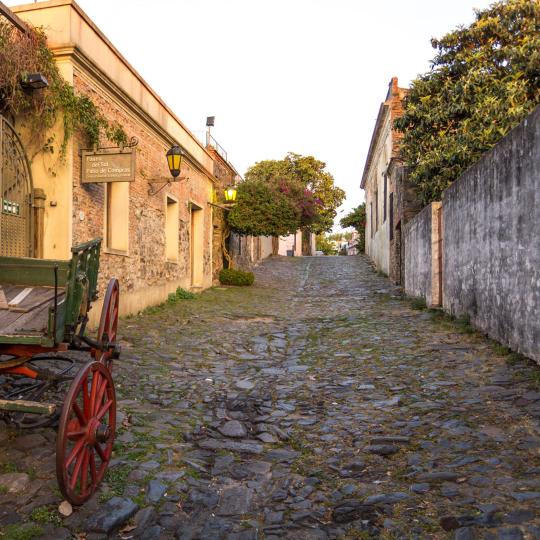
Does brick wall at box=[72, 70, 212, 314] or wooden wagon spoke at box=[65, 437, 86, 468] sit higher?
brick wall at box=[72, 70, 212, 314]

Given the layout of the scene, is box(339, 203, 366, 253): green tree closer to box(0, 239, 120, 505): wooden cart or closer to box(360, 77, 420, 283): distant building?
box(360, 77, 420, 283): distant building

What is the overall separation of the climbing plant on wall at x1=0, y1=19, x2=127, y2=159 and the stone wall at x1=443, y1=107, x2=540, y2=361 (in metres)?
6.11

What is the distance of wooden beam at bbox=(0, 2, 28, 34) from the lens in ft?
21.8

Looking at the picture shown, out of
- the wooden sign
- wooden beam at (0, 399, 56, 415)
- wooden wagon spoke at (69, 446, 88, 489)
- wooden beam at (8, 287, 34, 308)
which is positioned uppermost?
the wooden sign

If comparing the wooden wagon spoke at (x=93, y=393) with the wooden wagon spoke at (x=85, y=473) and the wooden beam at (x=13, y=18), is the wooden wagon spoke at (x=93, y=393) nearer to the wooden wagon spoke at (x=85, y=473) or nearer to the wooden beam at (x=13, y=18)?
the wooden wagon spoke at (x=85, y=473)

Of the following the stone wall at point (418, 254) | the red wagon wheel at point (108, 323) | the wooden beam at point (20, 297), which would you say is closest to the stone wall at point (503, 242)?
the stone wall at point (418, 254)

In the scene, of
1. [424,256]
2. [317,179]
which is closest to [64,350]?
[424,256]

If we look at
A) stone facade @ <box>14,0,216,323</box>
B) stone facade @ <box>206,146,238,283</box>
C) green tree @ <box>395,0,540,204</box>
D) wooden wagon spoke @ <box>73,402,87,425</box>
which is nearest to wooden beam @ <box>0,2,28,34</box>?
stone facade @ <box>14,0,216,323</box>

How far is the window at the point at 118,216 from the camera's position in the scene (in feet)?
30.6

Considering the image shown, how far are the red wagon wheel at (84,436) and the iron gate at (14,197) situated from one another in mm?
4164

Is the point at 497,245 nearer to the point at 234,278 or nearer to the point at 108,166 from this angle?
the point at 108,166

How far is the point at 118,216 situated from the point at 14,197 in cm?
263

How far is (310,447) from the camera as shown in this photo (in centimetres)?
405

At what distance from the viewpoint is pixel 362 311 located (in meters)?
11.4
